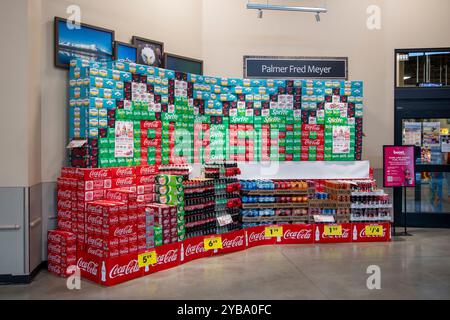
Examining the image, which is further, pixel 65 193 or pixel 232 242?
pixel 232 242

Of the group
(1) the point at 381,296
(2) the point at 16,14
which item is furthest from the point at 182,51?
(1) the point at 381,296

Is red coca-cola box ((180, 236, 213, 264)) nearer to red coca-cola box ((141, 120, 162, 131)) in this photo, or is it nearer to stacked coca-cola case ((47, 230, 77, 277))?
stacked coca-cola case ((47, 230, 77, 277))

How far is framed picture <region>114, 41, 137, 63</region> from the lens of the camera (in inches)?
299

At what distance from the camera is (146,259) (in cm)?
626

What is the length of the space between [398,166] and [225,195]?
352cm

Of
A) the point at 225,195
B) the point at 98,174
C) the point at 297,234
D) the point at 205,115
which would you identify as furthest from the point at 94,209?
the point at 297,234

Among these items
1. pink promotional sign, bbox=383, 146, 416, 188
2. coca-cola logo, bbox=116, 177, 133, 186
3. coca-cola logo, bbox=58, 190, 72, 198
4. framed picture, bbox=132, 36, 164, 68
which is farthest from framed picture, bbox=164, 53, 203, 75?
pink promotional sign, bbox=383, 146, 416, 188

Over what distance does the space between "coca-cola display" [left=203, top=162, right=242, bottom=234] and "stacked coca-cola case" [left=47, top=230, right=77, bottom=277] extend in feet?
7.16

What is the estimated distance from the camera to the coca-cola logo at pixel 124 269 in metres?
5.83

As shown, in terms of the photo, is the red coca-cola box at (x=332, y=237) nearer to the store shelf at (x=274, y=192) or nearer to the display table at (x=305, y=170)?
the store shelf at (x=274, y=192)

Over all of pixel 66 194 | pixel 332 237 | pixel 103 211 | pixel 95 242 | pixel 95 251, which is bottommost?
pixel 332 237

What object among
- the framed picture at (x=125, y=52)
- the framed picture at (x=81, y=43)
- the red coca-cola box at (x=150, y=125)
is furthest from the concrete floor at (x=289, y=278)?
the framed picture at (x=125, y=52)

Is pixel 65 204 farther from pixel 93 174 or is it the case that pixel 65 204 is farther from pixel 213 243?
pixel 213 243

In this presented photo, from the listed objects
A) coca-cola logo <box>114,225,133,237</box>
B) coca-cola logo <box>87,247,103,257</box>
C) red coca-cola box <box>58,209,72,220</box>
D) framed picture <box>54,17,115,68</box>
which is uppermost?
framed picture <box>54,17,115,68</box>
